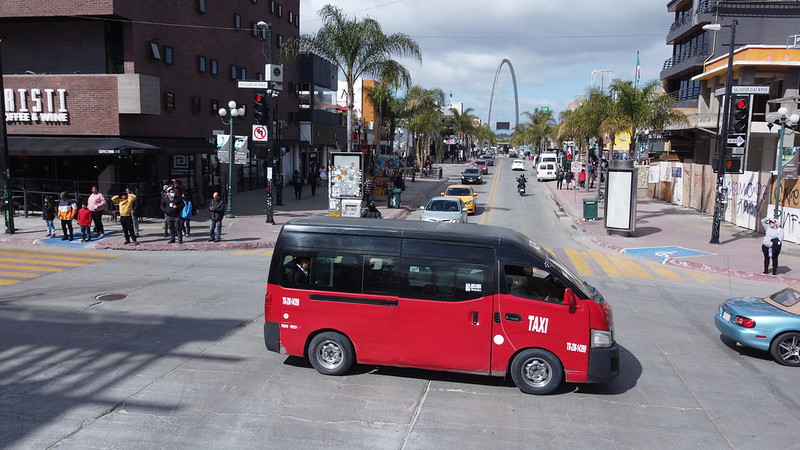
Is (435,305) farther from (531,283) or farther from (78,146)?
(78,146)

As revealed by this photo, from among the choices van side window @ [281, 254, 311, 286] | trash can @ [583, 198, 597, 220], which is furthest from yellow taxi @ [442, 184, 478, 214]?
van side window @ [281, 254, 311, 286]

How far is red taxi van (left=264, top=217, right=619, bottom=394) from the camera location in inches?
314

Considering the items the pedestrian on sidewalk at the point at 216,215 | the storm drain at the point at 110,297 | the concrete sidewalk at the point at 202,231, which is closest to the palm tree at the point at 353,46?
the concrete sidewalk at the point at 202,231

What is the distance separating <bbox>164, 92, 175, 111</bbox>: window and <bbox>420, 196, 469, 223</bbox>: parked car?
14.0 metres

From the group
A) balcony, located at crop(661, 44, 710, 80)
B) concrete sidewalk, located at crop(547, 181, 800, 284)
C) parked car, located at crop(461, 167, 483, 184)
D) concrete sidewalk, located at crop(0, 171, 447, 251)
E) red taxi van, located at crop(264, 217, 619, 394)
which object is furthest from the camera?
parked car, located at crop(461, 167, 483, 184)

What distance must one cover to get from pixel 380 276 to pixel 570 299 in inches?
97.3

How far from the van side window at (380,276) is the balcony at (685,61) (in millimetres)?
46063

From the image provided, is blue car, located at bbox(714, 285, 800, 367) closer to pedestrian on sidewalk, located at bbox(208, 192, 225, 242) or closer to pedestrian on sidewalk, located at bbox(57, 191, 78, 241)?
pedestrian on sidewalk, located at bbox(208, 192, 225, 242)

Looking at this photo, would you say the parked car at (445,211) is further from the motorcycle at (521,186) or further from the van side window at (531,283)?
the motorcycle at (521,186)

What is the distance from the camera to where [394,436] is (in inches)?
270

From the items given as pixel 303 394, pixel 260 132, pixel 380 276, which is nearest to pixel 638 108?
pixel 260 132

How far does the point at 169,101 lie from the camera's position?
97.9 feet

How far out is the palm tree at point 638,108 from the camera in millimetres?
33844

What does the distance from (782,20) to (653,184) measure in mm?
17004
